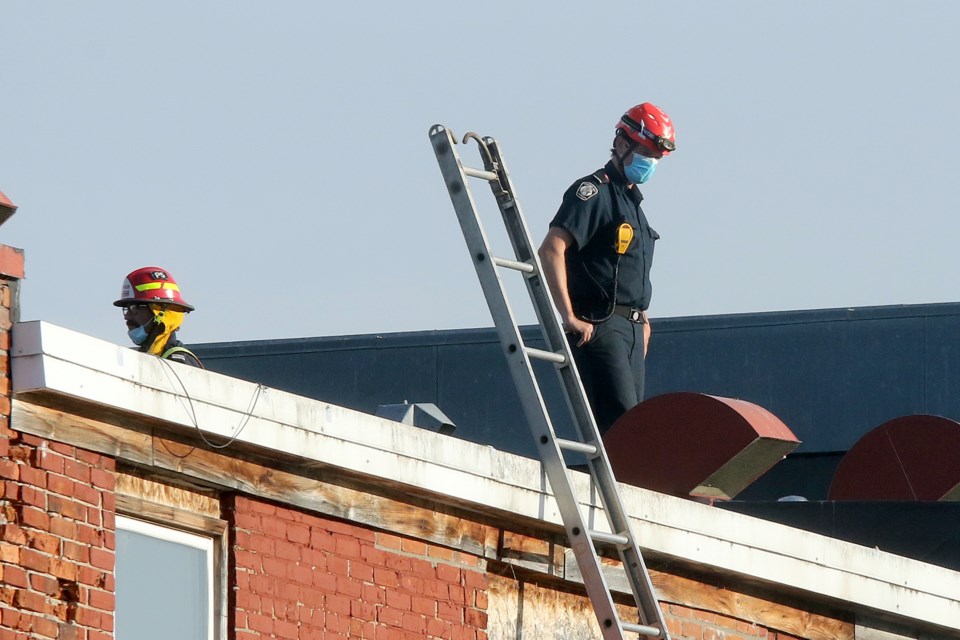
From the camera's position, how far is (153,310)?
10703 mm

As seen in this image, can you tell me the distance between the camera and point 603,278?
11039 millimetres

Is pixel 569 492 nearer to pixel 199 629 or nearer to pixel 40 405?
pixel 199 629

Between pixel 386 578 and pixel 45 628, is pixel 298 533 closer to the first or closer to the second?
pixel 386 578

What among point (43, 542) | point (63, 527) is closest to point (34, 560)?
point (43, 542)

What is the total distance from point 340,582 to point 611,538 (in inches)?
45.2

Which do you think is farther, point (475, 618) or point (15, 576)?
point (475, 618)

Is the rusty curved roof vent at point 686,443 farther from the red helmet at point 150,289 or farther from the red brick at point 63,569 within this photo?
the red brick at point 63,569

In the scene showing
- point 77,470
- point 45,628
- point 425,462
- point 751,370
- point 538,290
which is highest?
point 751,370

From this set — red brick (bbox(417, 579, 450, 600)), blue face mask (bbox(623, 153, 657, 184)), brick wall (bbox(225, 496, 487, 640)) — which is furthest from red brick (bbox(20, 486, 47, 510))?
blue face mask (bbox(623, 153, 657, 184))

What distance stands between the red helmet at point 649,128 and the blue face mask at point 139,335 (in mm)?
2585

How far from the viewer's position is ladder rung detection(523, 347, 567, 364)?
9.27 m

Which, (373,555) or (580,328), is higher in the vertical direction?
(580,328)

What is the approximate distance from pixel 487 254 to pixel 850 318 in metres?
10.9

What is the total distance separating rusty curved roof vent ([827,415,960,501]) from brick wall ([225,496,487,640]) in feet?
15.0
